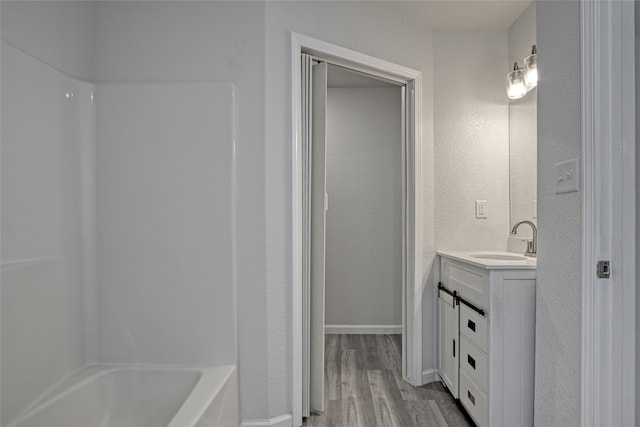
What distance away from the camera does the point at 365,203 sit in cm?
366

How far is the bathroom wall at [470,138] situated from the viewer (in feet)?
8.57

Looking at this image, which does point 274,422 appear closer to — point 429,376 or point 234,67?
point 429,376

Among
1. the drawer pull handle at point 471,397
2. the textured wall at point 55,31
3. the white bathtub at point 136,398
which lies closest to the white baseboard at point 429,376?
the drawer pull handle at point 471,397

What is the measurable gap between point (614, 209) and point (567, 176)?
0.18 metres

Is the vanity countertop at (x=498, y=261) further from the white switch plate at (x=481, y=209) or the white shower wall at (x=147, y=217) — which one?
the white shower wall at (x=147, y=217)

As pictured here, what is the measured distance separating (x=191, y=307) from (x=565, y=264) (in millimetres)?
1546

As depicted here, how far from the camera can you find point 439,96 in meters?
2.61

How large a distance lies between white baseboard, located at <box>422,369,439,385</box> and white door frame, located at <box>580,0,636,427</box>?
59.8 inches

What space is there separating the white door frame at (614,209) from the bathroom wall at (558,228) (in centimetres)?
8

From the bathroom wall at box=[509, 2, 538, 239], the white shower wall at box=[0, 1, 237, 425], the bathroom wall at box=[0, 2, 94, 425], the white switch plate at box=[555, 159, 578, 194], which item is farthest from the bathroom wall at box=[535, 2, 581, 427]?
the bathroom wall at box=[0, 2, 94, 425]

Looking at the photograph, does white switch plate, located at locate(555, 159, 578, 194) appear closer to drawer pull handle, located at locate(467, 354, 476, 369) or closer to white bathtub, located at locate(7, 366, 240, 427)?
drawer pull handle, located at locate(467, 354, 476, 369)

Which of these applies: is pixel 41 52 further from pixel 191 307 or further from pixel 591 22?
pixel 591 22

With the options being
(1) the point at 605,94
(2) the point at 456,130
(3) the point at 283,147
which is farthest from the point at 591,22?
(2) the point at 456,130

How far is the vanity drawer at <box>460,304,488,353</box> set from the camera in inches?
73.7
